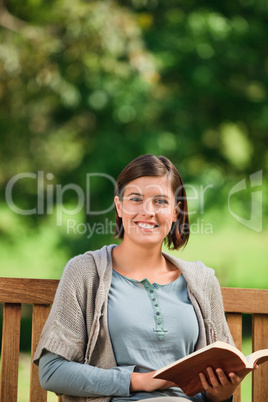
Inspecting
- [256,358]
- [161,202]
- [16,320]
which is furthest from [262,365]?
[16,320]

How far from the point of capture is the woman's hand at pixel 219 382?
156 centimetres

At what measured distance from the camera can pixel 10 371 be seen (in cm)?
184

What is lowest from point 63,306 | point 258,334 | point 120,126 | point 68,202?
point 258,334

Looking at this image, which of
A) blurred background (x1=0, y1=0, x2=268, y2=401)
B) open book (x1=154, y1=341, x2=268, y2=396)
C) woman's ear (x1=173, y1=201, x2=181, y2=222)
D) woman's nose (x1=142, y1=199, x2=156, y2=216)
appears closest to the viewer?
open book (x1=154, y1=341, x2=268, y2=396)

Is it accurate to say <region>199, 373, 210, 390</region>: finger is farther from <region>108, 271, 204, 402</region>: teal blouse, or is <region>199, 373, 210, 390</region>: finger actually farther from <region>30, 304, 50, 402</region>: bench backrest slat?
<region>30, 304, 50, 402</region>: bench backrest slat

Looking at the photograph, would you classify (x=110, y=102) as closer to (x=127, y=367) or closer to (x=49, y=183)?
(x=49, y=183)

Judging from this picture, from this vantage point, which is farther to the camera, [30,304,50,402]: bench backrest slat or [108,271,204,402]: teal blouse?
[30,304,50,402]: bench backrest slat

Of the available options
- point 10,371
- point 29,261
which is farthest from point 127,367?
point 29,261

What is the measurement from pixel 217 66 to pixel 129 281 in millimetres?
4048

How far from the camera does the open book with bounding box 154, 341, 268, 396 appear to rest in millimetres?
1382

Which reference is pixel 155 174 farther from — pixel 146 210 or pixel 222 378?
pixel 222 378

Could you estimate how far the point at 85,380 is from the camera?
1548mm

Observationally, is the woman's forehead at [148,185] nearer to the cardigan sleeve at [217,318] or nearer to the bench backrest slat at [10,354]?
the cardigan sleeve at [217,318]

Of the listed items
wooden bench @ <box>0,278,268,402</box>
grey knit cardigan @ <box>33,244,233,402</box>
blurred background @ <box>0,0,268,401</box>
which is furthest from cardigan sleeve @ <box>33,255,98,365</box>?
blurred background @ <box>0,0,268,401</box>
